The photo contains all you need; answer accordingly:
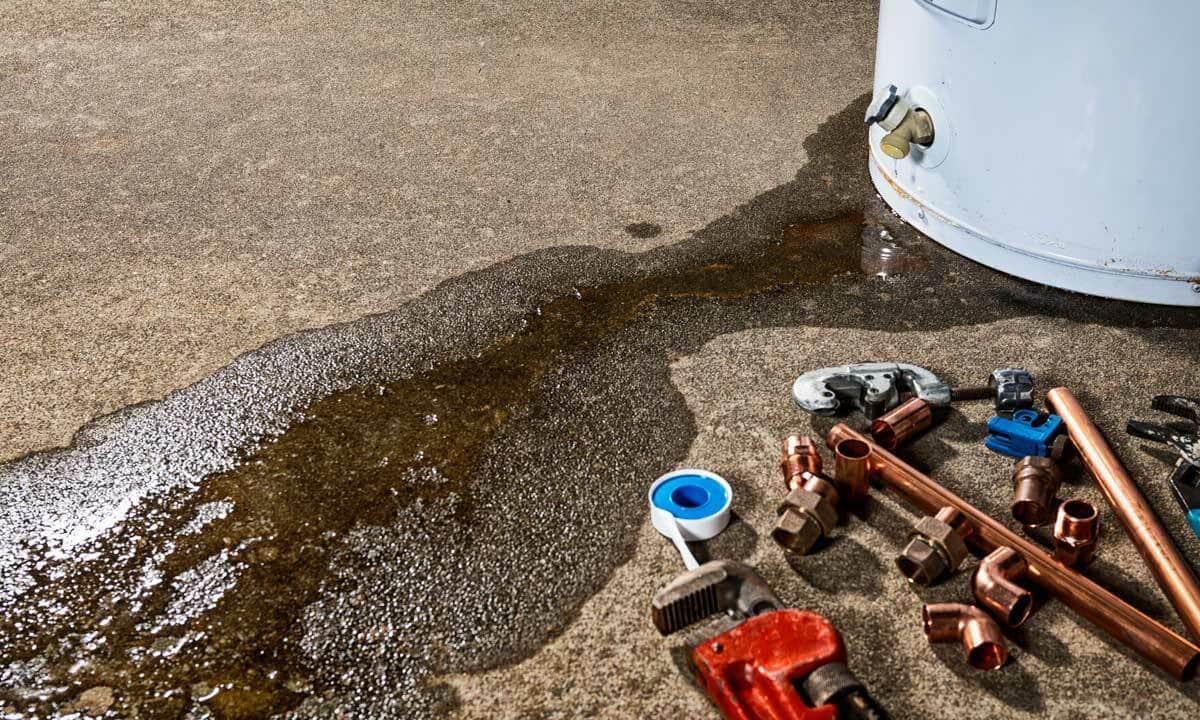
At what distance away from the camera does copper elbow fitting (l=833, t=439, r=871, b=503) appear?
1.85 m

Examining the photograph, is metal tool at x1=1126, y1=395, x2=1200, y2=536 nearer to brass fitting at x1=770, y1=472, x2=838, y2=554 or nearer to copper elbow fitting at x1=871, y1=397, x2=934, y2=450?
copper elbow fitting at x1=871, y1=397, x2=934, y2=450

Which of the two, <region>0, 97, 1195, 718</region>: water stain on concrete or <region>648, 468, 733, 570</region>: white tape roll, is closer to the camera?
<region>0, 97, 1195, 718</region>: water stain on concrete

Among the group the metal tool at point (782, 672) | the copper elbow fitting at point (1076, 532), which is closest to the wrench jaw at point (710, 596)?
the metal tool at point (782, 672)

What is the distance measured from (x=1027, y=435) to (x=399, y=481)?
45.0 inches

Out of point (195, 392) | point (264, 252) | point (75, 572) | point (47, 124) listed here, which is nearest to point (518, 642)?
point (75, 572)

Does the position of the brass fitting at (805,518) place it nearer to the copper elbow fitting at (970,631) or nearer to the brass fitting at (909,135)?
the copper elbow fitting at (970,631)

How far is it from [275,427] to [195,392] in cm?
23

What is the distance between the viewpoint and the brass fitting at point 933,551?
1710mm

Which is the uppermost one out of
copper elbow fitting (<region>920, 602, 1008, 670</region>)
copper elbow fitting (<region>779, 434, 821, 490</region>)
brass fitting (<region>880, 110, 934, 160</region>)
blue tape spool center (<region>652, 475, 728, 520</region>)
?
brass fitting (<region>880, 110, 934, 160</region>)

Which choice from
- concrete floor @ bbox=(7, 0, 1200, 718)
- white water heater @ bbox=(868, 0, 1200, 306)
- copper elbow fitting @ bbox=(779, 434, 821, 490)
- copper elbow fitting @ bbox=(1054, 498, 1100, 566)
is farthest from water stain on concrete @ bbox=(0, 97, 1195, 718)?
copper elbow fitting @ bbox=(1054, 498, 1100, 566)

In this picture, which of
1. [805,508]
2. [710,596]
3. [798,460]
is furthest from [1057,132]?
[710,596]

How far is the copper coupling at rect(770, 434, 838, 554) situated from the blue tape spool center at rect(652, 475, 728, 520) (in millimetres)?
111

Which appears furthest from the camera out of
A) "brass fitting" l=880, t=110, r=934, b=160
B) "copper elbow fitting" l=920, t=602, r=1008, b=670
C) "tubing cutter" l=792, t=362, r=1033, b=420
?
"brass fitting" l=880, t=110, r=934, b=160

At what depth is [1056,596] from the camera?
1.70 meters
